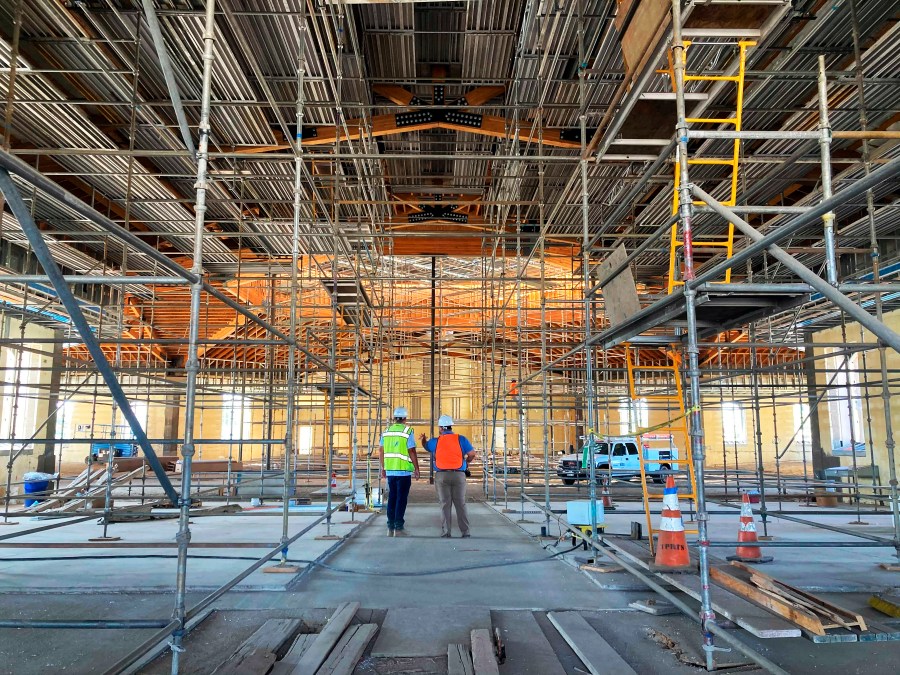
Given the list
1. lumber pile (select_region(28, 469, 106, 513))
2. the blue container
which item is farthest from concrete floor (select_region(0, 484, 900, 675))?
the blue container

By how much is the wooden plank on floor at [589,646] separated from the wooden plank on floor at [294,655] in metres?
1.82

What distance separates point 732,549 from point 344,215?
1103 cm

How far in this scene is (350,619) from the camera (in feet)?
15.0

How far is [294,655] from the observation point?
12.8 ft

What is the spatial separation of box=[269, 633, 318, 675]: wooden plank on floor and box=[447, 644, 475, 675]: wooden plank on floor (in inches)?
38.2

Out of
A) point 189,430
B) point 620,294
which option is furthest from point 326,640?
point 620,294

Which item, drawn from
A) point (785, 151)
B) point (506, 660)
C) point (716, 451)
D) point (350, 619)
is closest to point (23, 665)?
point (350, 619)

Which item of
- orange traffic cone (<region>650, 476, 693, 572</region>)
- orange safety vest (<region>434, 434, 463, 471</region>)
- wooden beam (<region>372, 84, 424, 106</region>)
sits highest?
wooden beam (<region>372, 84, 424, 106</region>)

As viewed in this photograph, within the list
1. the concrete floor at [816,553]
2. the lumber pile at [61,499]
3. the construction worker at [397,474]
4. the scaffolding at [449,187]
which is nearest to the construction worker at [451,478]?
the construction worker at [397,474]

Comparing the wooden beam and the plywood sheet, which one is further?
the wooden beam

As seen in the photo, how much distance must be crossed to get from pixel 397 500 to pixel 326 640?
4.83 m

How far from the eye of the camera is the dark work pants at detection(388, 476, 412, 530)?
29.1ft

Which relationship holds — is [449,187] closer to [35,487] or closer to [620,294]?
[620,294]

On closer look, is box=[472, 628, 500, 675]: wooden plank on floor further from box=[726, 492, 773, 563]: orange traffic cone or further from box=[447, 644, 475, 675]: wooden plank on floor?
box=[726, 492, 773, 563]: orange traffic cone
